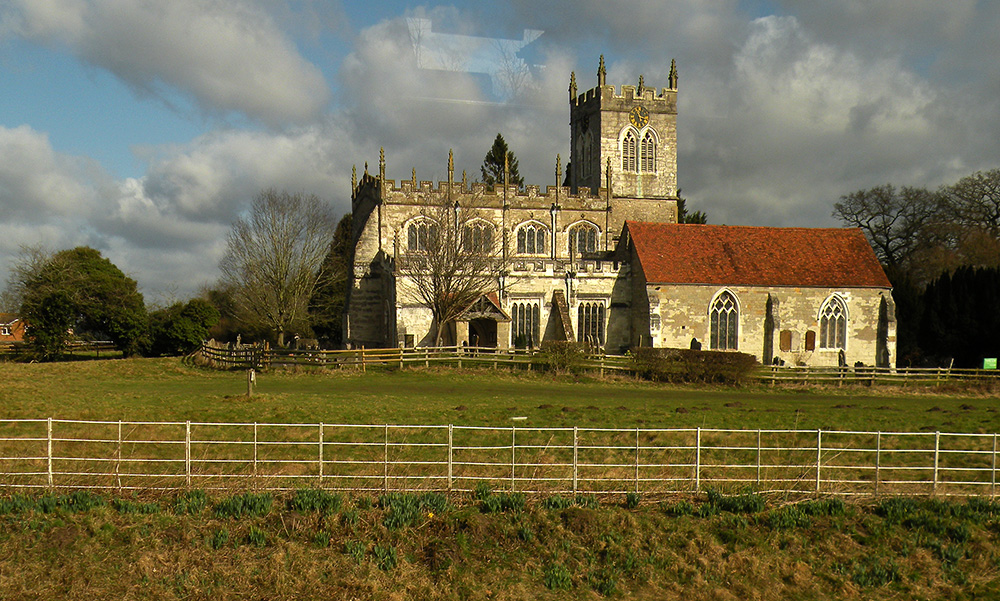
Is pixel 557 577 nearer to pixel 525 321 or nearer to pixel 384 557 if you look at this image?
pixel 384 557

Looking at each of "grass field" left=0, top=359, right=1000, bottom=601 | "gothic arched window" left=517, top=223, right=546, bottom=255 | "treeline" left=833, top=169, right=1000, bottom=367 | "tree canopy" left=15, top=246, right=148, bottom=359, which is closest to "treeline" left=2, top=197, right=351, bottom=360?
"tree canopy" left=15, top=246, right=148, bottom=359

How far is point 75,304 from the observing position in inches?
1511

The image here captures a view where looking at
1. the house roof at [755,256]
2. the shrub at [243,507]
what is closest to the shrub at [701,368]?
the house roof at [755,256]

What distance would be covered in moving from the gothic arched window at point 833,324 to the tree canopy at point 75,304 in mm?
36068

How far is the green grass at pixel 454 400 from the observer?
18.0 metres

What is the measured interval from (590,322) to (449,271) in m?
8.13

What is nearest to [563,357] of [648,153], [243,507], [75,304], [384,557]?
[384,557]

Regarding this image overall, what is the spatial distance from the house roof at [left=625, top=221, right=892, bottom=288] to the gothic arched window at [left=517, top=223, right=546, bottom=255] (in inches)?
262

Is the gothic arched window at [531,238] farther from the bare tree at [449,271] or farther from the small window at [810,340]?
the small window at [810,340]

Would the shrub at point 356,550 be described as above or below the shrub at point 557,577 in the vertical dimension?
above

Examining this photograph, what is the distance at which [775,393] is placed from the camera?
27609 mm

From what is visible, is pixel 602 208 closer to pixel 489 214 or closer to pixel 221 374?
pixel 489 214

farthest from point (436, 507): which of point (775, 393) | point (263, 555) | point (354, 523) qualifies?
point (775, 393)

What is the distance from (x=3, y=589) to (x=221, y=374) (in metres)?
19.4
